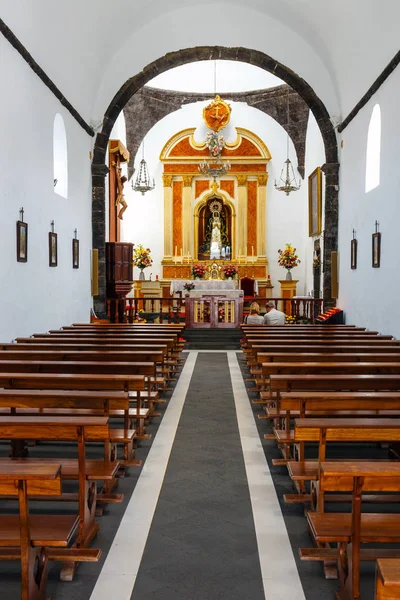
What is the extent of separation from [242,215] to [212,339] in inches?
342

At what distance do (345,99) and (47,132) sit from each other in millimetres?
6496

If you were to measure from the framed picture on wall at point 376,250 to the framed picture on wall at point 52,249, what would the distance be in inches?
222

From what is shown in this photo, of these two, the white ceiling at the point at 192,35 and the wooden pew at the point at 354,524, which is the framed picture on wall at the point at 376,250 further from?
the wooden pew at the point at 354,524

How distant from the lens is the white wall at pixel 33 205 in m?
8.28

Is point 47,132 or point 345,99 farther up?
point 345,99

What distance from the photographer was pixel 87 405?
4344 millimetres

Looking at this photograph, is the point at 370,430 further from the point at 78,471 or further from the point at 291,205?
the point at 291,205

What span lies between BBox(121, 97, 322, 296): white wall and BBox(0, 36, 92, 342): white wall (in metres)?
9.23

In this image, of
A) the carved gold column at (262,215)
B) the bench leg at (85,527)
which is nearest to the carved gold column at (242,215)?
the carved gold column at (262,215)

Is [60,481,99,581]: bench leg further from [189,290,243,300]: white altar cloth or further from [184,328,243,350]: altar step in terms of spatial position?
[189,290,243,300]: white altar cloth

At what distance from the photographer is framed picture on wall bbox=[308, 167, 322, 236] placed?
17.3 meters

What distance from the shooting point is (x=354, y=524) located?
9.07ft

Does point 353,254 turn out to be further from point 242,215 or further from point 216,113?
point 216,113

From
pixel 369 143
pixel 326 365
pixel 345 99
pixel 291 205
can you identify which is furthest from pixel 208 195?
pixel 326 365
